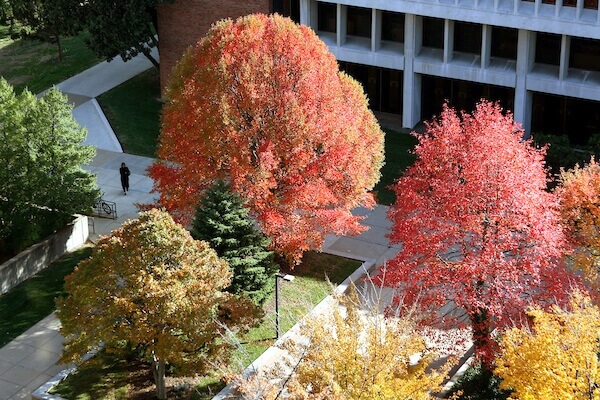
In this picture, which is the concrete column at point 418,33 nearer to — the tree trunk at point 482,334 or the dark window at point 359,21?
the dark window at point 359,21

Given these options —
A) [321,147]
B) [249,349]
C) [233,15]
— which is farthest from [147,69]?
[249,349]

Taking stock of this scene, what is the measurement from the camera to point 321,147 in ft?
129

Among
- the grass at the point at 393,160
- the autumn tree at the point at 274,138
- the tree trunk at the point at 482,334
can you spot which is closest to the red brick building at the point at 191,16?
the grass at the point at 393,160

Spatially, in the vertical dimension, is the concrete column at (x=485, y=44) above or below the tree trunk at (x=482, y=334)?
above

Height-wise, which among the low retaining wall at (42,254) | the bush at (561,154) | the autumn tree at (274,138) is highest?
the autumn tree at (274,138)

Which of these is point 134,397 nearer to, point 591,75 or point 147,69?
point 591,75

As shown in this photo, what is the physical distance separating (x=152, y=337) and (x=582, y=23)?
25.9 meters

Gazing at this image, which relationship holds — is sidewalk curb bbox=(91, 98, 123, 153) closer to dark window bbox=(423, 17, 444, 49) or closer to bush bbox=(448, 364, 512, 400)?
dark window bbox=(423, 17, 444, 49)

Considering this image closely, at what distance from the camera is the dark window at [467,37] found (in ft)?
172

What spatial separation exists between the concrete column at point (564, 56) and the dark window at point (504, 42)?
281cm

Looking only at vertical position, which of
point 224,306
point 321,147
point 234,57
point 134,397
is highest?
point 234,57

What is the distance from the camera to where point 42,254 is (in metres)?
43.0

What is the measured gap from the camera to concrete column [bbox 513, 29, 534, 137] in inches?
1950

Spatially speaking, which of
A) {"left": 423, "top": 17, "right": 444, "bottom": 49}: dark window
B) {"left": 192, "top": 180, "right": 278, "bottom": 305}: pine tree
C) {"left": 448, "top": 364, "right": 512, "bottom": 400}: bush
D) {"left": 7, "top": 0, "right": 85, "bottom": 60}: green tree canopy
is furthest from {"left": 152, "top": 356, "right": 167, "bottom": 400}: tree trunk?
{"left": 7, "top": 0, "right": 85, "bottom": 60}: green tree canopy
